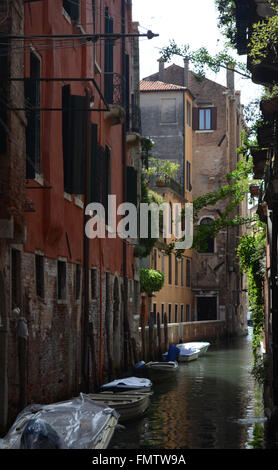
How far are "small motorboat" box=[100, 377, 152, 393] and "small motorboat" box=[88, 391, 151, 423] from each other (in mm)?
366

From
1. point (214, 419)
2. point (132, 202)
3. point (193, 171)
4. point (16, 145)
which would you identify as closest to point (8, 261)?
point (16, 145)

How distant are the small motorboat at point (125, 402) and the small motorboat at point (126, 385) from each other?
37 centimetres

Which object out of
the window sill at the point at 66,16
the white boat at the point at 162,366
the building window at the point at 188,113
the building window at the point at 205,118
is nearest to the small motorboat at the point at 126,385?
the white boat at the point at 162,366

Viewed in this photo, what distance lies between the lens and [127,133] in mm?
24062

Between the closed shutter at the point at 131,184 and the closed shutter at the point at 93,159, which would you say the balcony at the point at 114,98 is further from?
the closed shutter at the point at 93,159

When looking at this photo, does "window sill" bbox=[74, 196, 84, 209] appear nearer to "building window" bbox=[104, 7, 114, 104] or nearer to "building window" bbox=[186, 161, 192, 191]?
"building window" bbox=[104, 7, 114, 104]

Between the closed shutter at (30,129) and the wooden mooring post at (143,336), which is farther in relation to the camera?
the wooden mooring post at (143,336)

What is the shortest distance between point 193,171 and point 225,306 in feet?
24.0

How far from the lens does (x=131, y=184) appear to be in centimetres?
2359

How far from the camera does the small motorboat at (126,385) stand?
15.8m

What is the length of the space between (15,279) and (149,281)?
2041 cm

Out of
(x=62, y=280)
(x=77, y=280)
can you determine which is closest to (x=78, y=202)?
(x=77, y=280)

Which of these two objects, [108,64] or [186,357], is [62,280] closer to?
[108,64]

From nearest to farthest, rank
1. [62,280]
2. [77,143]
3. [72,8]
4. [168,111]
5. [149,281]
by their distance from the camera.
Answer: [77,143]
[62,280]
[72,8]
[149,281]
[168,111]
